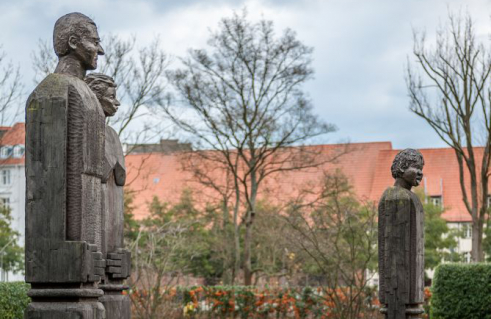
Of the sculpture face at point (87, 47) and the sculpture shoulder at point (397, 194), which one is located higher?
the sculpture face at point (87, 47)

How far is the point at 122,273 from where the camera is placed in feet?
28.0

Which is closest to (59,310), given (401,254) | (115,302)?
(115,302)

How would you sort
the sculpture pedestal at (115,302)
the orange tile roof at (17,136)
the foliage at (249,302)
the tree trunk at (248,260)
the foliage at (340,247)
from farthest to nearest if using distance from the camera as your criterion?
the orange tile roof at (17,136) → the tree trunk at (248,260) → the foliage at (249,302) → the foliage at (340,247) → the sculpture pedestal at (115,302)

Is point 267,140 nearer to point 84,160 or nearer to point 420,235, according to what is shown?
point 420,235

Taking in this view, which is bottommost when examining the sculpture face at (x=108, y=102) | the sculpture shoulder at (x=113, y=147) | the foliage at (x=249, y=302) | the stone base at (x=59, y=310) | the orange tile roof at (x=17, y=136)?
the foliage at (x=249, y=302)

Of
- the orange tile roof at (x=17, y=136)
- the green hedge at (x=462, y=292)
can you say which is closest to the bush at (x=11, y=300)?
the green hedge at (x=462, y=292)

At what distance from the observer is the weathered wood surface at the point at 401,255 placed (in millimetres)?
9625

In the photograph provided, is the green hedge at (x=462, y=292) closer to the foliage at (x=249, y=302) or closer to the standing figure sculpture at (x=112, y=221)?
the foliage at (x=249, y=302)

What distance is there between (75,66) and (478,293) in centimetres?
1353

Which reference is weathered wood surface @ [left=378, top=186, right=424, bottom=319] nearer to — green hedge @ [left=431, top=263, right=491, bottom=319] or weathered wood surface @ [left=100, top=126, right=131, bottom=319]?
weathered wood surface @ [left=100, top=126, right=131, bottom=319]

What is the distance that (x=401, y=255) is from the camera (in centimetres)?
968

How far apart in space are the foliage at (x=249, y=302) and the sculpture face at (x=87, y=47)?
14473 mm

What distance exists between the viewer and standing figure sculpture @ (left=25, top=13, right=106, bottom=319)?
5.20 m

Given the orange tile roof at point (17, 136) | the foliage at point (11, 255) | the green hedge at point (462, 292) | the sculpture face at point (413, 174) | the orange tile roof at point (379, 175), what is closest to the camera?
the sculpture face at point (413, 174)
